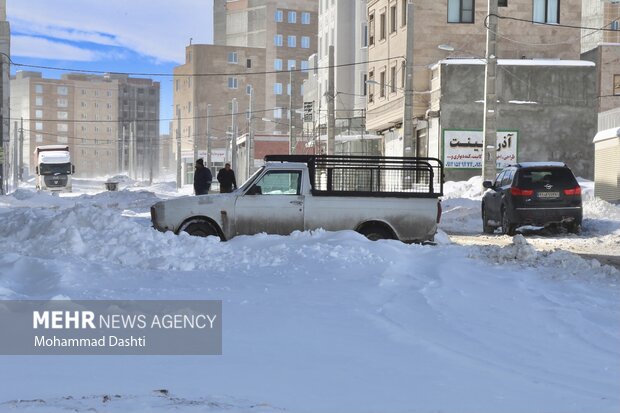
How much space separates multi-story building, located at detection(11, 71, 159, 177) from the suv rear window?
16592 centimetres

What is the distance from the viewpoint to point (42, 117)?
184 metres

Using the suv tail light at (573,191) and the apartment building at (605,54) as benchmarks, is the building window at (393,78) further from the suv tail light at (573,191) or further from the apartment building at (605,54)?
the suv tail light at (573,191)

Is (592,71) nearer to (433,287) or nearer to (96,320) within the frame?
(433,287)

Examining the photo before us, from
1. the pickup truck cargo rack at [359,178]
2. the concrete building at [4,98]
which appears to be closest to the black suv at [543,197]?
the pickup truck cargo rack at [359,178]

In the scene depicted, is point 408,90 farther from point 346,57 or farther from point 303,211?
point 346,57

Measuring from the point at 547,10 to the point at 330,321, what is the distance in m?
44.6

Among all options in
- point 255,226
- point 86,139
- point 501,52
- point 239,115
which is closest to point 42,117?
point 86,139

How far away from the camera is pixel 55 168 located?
222 feet

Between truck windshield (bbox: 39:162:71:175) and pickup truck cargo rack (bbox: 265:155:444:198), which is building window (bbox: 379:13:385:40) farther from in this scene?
pickup truck cargo rack (bbox: 265:155:444:198)

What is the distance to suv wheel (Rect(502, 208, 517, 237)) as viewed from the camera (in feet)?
70.7

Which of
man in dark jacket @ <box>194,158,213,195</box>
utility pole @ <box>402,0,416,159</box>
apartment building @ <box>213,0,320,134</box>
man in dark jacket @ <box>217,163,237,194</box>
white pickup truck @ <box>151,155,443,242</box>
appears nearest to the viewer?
white pickup truck @ <box>151,155,443,242</box>

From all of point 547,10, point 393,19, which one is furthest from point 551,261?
point 547,10

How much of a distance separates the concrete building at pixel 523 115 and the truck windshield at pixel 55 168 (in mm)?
34205

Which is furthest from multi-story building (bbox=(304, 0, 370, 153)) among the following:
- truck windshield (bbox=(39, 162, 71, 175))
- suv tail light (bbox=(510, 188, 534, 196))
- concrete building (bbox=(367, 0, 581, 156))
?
suv tail light (bbox=(510, 188, 534, 196))
